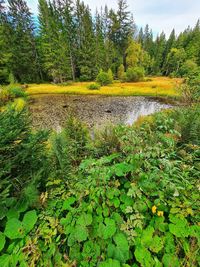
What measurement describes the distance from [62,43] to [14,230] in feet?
91.7

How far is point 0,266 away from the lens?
1.19 metres

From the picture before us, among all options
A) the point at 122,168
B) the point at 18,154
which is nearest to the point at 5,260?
the point at 18,154

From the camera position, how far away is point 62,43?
24547mm

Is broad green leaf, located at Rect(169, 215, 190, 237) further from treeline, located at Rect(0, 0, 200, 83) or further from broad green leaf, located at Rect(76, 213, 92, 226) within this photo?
treeline, located at Rect(0, 0, 200, 83)

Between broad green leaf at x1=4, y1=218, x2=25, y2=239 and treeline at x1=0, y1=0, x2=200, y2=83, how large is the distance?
23.9 meters

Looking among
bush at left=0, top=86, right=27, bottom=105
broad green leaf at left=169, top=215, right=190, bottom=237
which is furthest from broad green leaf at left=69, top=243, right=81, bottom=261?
bush at left=0, top=86, right=27, bottom=105

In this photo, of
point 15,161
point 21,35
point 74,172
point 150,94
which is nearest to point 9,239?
point 15,161

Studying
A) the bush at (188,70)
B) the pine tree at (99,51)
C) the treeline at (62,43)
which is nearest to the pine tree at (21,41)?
the treeline at (62,43)

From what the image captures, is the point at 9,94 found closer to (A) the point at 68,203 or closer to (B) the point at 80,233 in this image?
(A) the point at 68,203

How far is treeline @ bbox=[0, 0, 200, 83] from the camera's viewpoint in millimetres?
24031

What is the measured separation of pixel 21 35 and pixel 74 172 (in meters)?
30.5

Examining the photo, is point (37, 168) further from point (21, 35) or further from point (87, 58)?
point (21, 35)

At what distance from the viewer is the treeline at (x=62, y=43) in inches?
946

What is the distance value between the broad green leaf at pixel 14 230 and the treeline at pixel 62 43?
78.4 feet
